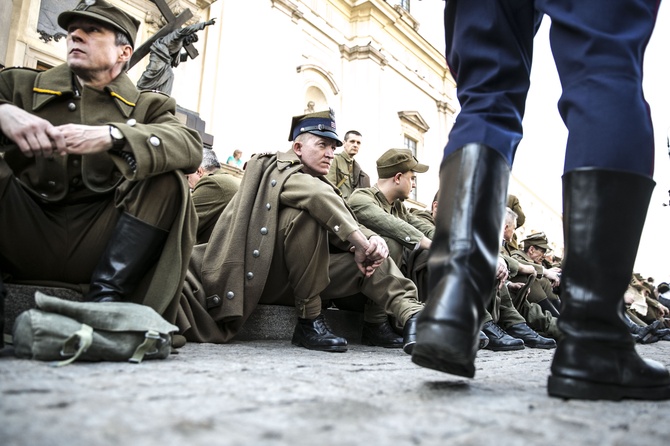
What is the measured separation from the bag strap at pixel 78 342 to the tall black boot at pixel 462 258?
0.72 meters

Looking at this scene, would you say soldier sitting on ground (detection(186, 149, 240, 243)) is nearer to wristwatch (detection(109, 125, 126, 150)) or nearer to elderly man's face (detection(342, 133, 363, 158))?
wristwatch (detection(109, 125, 126, 150))

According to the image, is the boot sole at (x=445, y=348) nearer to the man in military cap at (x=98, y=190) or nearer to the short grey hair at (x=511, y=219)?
the man in military cap at (x=98, y=190)

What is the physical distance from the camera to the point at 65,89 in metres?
1.63

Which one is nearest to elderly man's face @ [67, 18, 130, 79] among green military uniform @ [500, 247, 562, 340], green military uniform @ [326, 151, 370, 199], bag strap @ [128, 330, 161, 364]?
bag strap @ [128, 330, 161, 364]

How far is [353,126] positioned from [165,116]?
1424 centimetres

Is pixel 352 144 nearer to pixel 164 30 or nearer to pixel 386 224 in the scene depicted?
pixel 386 224

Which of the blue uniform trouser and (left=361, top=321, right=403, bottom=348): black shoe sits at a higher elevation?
the blue uniform trouser

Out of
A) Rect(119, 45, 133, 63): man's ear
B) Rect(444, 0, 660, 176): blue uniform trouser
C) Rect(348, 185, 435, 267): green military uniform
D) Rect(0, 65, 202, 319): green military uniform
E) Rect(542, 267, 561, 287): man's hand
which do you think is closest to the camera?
Rect(444, 0, 660, 176): blue uniform trouser

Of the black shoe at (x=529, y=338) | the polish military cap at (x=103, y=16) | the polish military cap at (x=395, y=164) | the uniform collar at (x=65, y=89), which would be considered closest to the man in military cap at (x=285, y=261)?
the uniform collar at (x=65, y=89)

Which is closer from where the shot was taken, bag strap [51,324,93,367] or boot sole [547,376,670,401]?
boot sole [547,376,670,401]

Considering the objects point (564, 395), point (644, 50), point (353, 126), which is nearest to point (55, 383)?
point (564, 395)

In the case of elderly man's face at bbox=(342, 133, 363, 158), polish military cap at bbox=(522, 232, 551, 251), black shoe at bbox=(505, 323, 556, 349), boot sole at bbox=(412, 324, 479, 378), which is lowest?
black shoe at bbox=(505, 323, 556, 349)

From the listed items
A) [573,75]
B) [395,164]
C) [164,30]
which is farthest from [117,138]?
[164,30]

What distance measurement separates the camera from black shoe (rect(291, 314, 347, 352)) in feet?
6.75
